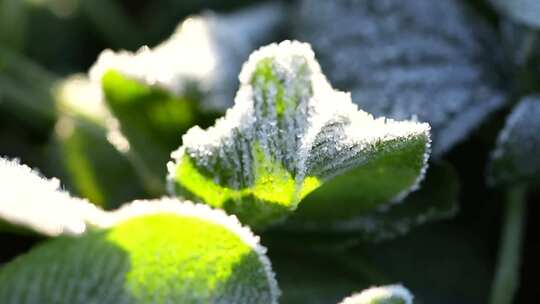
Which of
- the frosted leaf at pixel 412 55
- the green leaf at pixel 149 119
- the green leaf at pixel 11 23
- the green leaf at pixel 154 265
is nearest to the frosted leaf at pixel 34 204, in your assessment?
the green leaf at pixel 154 265

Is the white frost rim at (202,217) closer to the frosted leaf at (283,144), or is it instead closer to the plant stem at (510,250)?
the frosted leaf at (283,144)

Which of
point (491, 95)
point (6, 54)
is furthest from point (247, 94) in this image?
point (6, 54)

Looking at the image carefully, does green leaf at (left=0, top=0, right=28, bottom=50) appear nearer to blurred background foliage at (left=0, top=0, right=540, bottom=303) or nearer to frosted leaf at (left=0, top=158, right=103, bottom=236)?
blurred background foliage at (left=0, top=0, right=540, bottom=303)

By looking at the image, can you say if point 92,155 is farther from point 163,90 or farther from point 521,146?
point 521,146

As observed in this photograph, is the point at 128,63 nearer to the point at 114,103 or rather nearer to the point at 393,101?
the point at 114,103

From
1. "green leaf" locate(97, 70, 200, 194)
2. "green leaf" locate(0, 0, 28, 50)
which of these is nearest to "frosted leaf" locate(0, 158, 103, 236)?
"green leaf" locate(97, 70, 200, 194)

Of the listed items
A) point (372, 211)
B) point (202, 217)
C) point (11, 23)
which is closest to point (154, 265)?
point (202, 217)
